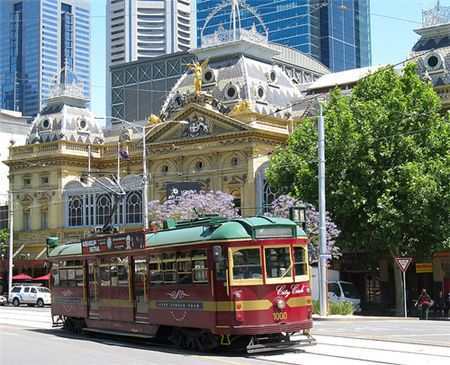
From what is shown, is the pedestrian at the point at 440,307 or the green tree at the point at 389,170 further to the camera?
the pedestrian at the point at 440,307

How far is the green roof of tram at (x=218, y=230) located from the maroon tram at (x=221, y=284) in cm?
2

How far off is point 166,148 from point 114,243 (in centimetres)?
3809

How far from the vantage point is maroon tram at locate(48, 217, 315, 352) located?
20297 millimetres

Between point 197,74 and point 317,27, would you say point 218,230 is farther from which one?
point 317,27

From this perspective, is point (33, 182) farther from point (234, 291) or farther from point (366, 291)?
point (234, 291)

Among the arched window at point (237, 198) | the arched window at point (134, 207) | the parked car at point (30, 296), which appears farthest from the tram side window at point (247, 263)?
the arched window at point (134, 207)

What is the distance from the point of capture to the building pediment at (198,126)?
193 feet

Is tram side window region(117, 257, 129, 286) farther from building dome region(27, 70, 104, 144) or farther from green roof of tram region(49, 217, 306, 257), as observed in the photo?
building dome region(27, 70, 104, 144)

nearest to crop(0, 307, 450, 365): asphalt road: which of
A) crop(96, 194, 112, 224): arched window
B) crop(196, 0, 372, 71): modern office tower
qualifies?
crop(96, 194, 112, 224): arched window

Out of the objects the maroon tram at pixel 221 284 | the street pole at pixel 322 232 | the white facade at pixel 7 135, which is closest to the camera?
the maroon tram at pixel 221 284

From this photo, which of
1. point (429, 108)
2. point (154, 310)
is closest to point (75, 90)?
point (429, 108)

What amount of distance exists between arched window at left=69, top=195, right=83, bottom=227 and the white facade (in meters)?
19.3

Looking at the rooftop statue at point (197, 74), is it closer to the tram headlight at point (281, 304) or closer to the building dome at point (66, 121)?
the building dome at point (66, 121)

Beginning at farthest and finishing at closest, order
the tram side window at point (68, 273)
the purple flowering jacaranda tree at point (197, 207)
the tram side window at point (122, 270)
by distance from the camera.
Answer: the purple flowering jacaranda tree at point (197, 207) < the tram side window at point (68, 273) < the tram side window at point (122, 270)
